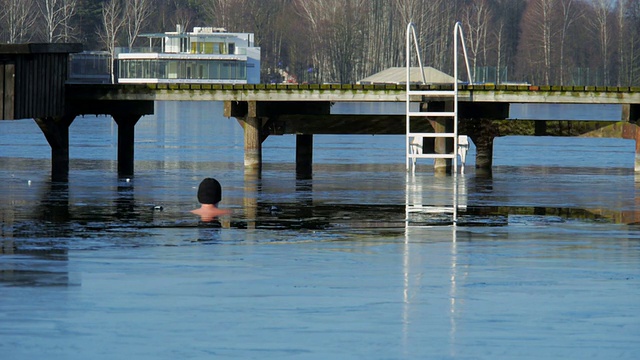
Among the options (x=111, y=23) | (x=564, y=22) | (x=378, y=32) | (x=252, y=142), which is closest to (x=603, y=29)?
(x=564, y=22)

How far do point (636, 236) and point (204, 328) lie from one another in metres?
9.25

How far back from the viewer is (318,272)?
51.2 feet

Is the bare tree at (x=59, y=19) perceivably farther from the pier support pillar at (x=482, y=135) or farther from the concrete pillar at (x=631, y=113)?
the concrete pillar at (x=631, y=113)

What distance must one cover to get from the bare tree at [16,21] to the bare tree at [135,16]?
10.4 m

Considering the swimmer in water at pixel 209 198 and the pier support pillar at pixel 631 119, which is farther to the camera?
the pier support pillar at pixel 631 119

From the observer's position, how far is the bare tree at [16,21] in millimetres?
126000

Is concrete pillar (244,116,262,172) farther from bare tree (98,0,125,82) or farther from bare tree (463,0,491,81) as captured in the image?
bare tree (463,0,491,81)

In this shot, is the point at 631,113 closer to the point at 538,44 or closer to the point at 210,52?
the point at 210,52

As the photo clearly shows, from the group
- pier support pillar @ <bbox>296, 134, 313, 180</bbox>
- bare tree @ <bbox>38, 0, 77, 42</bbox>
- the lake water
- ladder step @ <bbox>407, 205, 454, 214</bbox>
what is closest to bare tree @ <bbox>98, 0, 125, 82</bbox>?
bare tree @ <bbox>38, 0, 77, 42</bbox>

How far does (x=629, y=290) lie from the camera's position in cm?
1451

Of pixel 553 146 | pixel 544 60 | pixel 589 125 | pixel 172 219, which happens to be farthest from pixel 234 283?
pixel 544 60

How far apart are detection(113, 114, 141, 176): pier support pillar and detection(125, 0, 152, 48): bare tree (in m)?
104

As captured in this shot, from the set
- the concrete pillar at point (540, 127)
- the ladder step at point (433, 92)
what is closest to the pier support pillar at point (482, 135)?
the concrete pillar at point (540, 127)

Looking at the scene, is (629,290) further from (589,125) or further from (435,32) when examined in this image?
(435,32)
